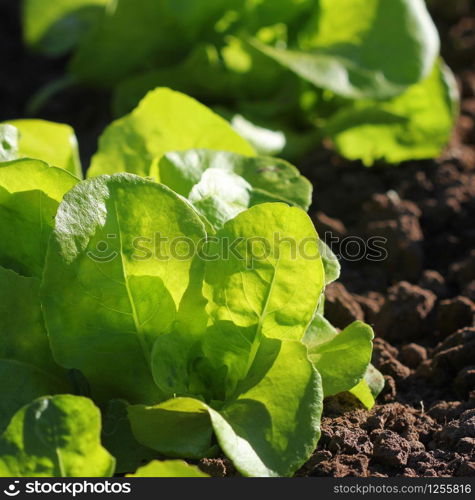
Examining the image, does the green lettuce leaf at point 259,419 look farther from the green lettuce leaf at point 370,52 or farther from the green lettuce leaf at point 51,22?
the green lettuce leaf at point 51,22

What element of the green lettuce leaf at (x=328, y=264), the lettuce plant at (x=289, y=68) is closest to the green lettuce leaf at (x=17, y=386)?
the green lettuce leaf at (x=328, y=264)

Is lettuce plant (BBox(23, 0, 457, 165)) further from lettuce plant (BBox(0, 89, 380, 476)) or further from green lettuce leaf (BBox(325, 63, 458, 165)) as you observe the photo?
lettuce plant (BBox(0, 89, 380, 476))

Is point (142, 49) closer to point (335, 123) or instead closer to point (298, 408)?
point (335, 123)

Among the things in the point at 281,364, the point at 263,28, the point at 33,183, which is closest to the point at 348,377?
the point at 281,364

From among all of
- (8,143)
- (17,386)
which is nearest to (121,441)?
(17,386)

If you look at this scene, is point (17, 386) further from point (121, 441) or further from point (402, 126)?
point (402, 126)
